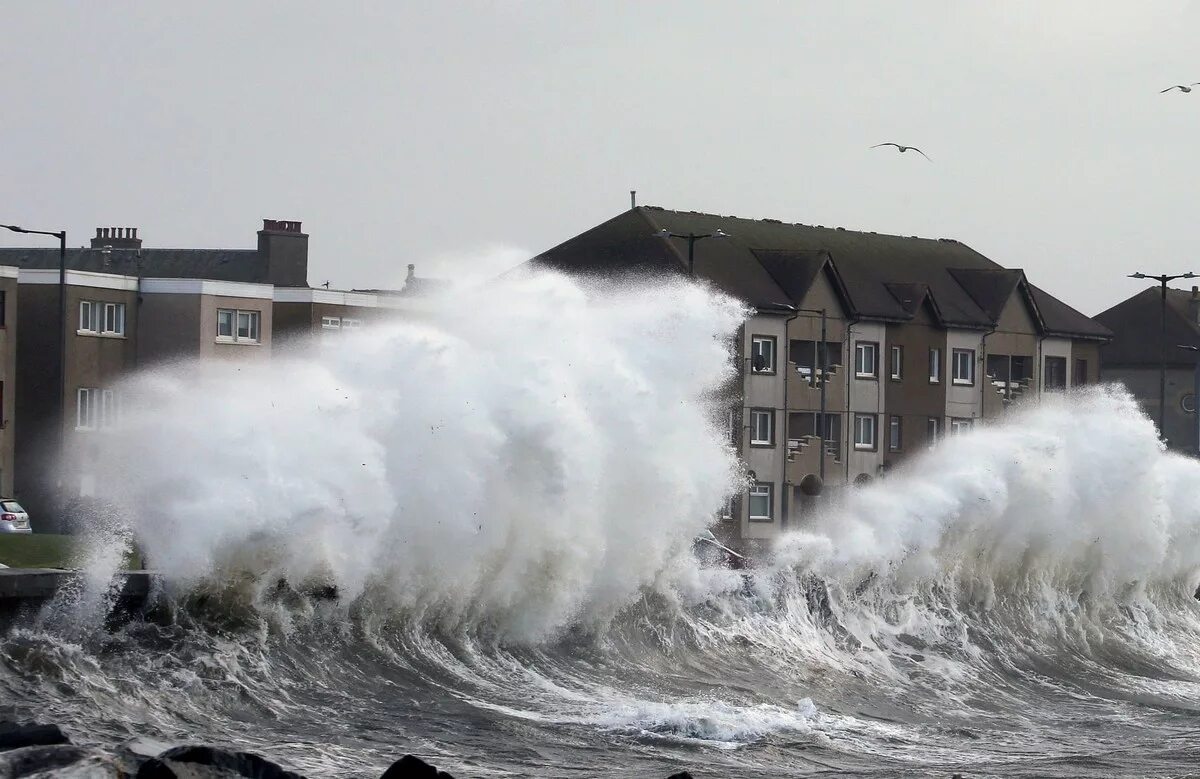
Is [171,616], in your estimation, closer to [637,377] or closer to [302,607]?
[302,607]

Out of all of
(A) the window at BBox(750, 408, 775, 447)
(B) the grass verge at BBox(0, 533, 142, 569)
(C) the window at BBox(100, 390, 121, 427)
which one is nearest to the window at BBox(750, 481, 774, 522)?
(A) the window at BBox(750, 408, 775, 447)

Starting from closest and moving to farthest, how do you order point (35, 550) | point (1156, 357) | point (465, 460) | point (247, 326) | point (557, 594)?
1. point (465, 460)
2. point (557, 594)
3. point (35, 550)
4. point (247, 326)
5. point (1156, 357)

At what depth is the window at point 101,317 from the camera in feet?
193

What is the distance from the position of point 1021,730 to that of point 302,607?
9529 mm

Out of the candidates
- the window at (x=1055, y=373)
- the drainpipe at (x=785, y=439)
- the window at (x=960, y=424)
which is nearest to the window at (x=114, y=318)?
the drainpipe at (x=785, y=439)

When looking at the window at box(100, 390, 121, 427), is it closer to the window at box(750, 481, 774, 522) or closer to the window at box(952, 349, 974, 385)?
the window at box(750, 481, 774, 522)

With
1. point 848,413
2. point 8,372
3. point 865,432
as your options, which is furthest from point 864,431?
point 8,372

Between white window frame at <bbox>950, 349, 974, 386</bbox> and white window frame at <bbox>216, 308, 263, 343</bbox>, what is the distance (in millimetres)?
22589

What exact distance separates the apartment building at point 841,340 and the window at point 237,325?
9.44 m

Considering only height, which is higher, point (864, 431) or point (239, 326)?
point (239, 326)

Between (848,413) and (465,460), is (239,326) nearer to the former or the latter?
(848,413)

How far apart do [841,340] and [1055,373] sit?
41.2 feet

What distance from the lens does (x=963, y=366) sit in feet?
219

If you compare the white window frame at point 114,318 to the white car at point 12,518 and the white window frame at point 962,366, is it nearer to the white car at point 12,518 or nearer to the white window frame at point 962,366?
the white car at point 12,518
